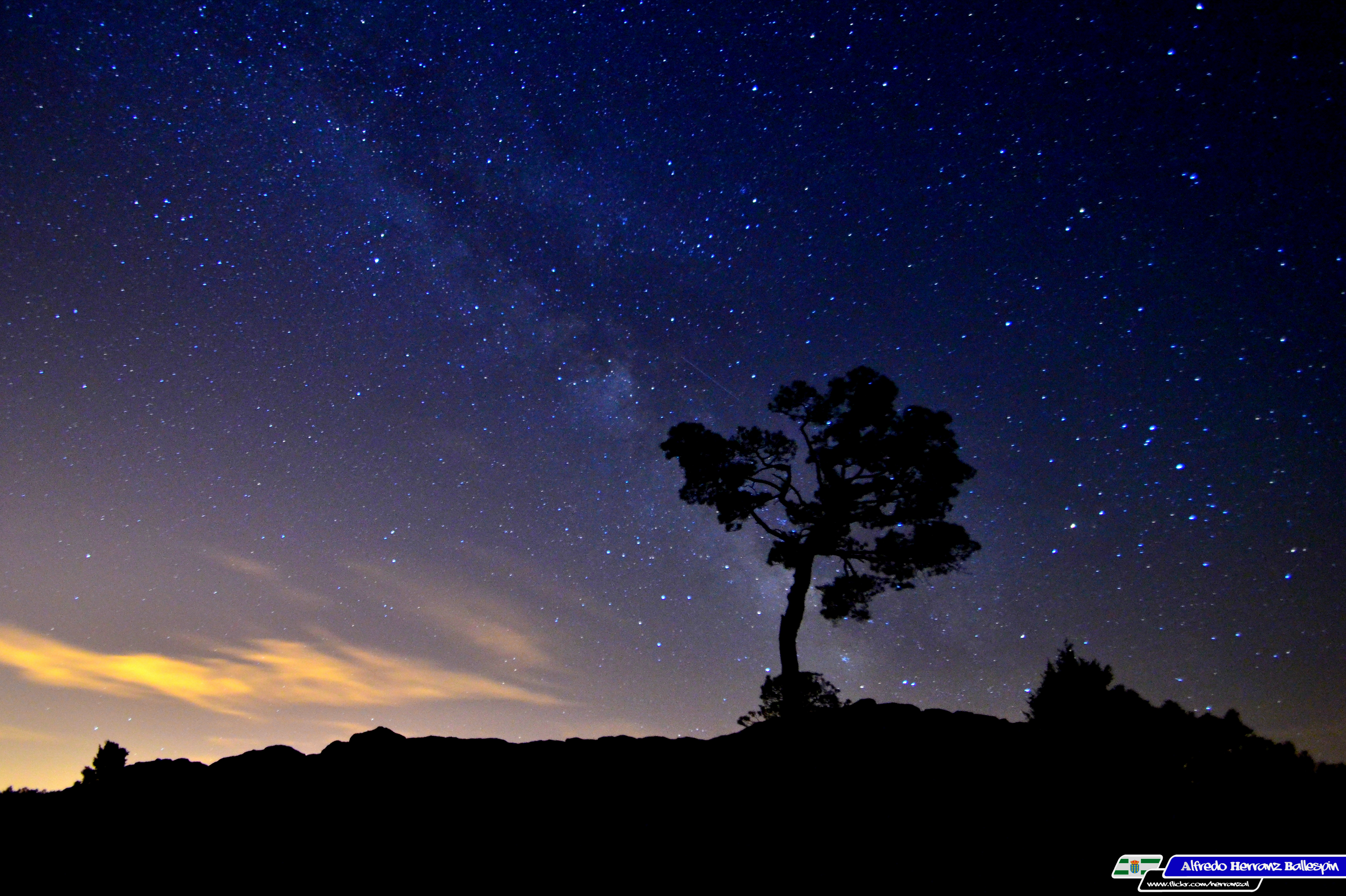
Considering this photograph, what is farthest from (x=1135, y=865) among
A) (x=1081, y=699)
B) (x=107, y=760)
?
(x=107, y=760)

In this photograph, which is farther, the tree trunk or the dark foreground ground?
the tree trunk

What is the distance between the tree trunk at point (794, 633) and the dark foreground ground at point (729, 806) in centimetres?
520

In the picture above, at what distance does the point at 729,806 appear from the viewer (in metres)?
10.6

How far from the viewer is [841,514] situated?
69.4 feet

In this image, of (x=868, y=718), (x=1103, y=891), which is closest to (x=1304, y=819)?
(x=1103, y=891)

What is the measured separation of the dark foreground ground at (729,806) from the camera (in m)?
9.05

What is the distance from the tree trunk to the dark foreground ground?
5200 millimetres

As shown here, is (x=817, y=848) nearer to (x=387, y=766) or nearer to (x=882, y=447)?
(x=387, y=766)

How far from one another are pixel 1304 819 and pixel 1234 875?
5.88 feet

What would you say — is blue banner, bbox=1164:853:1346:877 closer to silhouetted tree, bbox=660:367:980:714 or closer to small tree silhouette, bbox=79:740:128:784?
silhouetted tree, bbox=660:367:980:714

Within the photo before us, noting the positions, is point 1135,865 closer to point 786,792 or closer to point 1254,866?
point 1254,866

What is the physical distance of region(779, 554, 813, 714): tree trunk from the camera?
18766 millimetres

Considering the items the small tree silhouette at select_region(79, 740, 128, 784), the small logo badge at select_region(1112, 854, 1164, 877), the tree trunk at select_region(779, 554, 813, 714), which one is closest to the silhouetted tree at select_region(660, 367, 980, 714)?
the tree trunk at select_region(779, 554, 813, 714)

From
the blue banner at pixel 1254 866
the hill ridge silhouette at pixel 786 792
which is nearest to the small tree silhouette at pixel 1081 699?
the hill ridge silhouette at pixel 786 792
